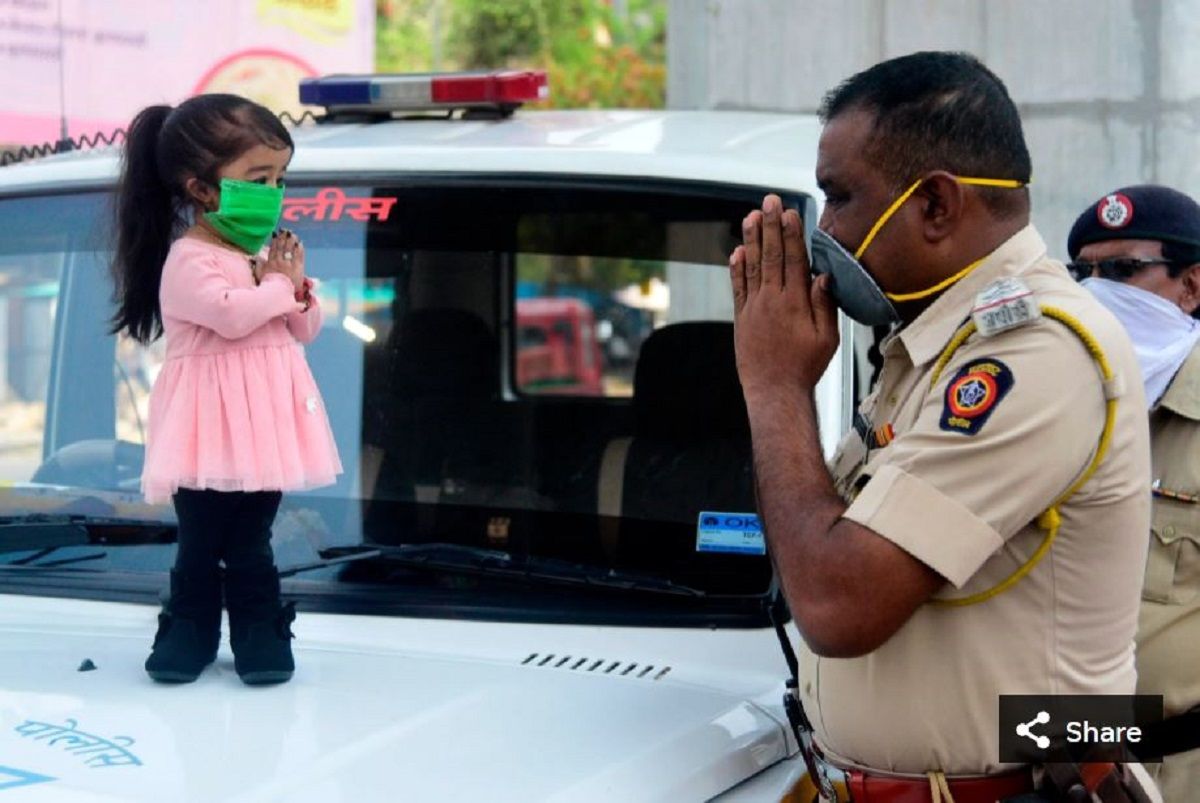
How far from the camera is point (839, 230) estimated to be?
2.24 m

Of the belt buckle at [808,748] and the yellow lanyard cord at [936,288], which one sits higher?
the yellow lanyard cord at [936,288]

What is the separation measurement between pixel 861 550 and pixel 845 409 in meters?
0.91

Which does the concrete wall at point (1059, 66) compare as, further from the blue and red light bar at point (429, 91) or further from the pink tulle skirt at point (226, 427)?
the pink tulle skirt at point (226, 427)

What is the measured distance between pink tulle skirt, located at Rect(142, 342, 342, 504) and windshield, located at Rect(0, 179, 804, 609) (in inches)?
11.6

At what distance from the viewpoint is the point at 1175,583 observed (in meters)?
2.98

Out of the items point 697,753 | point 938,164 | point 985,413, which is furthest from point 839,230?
point 697,753

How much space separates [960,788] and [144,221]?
1.54 metres

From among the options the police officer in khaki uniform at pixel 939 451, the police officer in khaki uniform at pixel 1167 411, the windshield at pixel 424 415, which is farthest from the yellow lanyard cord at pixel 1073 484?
the police officer in khaki uniform at pixel 1167 411

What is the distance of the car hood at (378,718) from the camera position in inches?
84.0

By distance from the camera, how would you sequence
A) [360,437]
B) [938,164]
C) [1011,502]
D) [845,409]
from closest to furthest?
[1011,502] → [938,164] → [845,409] → [360,437]

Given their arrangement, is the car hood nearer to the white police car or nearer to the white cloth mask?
the white police car

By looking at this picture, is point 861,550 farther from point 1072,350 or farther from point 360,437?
point 360,437

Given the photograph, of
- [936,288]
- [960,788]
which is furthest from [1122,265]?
[960,788]

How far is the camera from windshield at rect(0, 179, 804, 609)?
9.89 ft
